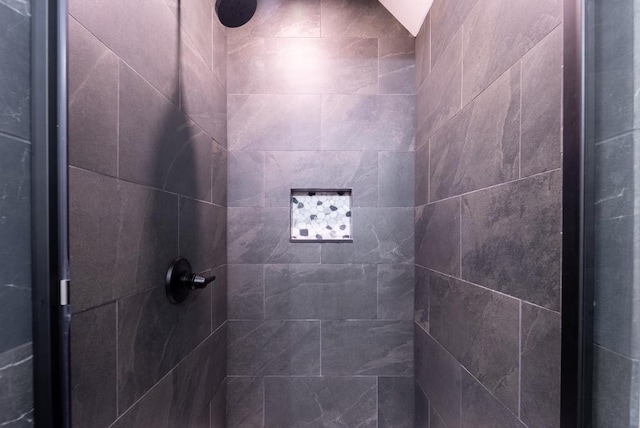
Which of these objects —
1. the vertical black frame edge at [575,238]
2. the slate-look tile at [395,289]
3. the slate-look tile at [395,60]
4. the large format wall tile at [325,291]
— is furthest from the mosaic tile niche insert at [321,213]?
the vertical black frame edge at [575,238]

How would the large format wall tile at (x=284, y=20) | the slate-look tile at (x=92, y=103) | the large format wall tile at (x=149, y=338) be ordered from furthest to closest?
the large format wall tile at (x=284, y=20) < the large format wall tile at (x=149, y=338) < the slate-look tile at (x=92, y=103)

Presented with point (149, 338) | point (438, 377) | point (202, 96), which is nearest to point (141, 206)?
point (149, 338)

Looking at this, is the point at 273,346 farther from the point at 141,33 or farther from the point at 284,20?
the point at 284,20

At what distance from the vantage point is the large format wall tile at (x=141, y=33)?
0.67m

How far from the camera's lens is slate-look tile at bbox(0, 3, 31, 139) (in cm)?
48

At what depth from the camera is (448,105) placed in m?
1.17

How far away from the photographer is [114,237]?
73cm

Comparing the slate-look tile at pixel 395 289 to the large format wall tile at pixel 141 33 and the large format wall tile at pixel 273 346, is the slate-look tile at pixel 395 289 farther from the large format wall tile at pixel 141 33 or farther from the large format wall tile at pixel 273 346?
the large format wall tile at pixel 141 33

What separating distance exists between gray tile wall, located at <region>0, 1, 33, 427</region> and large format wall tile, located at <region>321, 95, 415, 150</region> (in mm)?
1181

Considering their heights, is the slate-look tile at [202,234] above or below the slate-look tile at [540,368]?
above

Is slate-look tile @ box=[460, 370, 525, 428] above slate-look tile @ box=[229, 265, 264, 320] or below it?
below

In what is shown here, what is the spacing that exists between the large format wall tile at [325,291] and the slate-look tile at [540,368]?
0.86 meters

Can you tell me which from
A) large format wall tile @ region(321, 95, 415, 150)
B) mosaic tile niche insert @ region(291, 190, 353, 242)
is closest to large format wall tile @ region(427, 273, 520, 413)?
mosaic tile niche insert @ region(291, 190, 353, 242)

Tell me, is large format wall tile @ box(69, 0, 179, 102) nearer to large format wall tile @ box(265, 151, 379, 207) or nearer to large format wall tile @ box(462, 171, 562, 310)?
large format wall tile @ box(265, 151, 379, 207)
